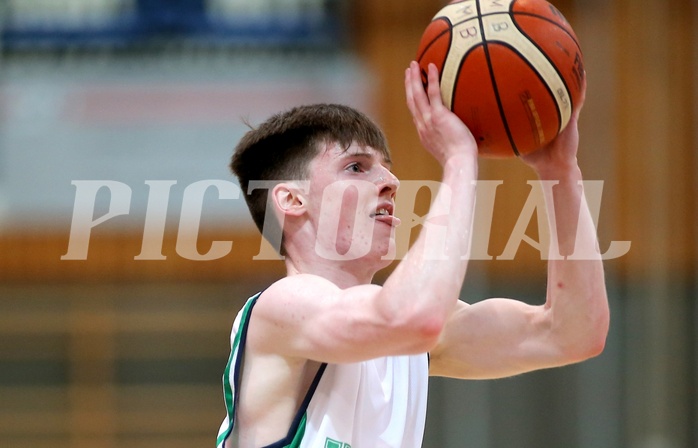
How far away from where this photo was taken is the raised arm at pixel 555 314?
3467mm

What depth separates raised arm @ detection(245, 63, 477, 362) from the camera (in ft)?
9.33

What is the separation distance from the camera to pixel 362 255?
3.43 m

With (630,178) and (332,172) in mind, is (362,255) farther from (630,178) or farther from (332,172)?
(630,178)

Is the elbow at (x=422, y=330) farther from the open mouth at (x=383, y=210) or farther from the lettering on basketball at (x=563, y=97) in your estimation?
the lettering on basketball at (x=563, y=97)

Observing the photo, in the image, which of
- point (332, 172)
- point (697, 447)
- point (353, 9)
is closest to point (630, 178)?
point (697, 447)

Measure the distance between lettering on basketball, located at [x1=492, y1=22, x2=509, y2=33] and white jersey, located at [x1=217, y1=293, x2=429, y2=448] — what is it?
3.86 ft

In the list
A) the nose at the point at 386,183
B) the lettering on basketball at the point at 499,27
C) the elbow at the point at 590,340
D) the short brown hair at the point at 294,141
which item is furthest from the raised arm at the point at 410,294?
the elbow at the point at 590,340

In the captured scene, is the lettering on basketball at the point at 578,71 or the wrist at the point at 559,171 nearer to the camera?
the lettering on basketball at the point at 578,71

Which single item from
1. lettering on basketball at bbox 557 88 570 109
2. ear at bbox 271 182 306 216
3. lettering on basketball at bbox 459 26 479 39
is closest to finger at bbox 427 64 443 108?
lettering on basketball at bbox 459 26 479 39

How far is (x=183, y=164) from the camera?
30.9 feet

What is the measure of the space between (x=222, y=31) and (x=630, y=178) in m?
4.12

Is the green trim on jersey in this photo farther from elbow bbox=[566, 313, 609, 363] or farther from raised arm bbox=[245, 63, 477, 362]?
elbow bbox=[566, 313, 609, 363]

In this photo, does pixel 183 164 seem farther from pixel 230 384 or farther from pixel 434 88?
pixel 434 88

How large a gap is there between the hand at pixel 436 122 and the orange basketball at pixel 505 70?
0.12 ft
